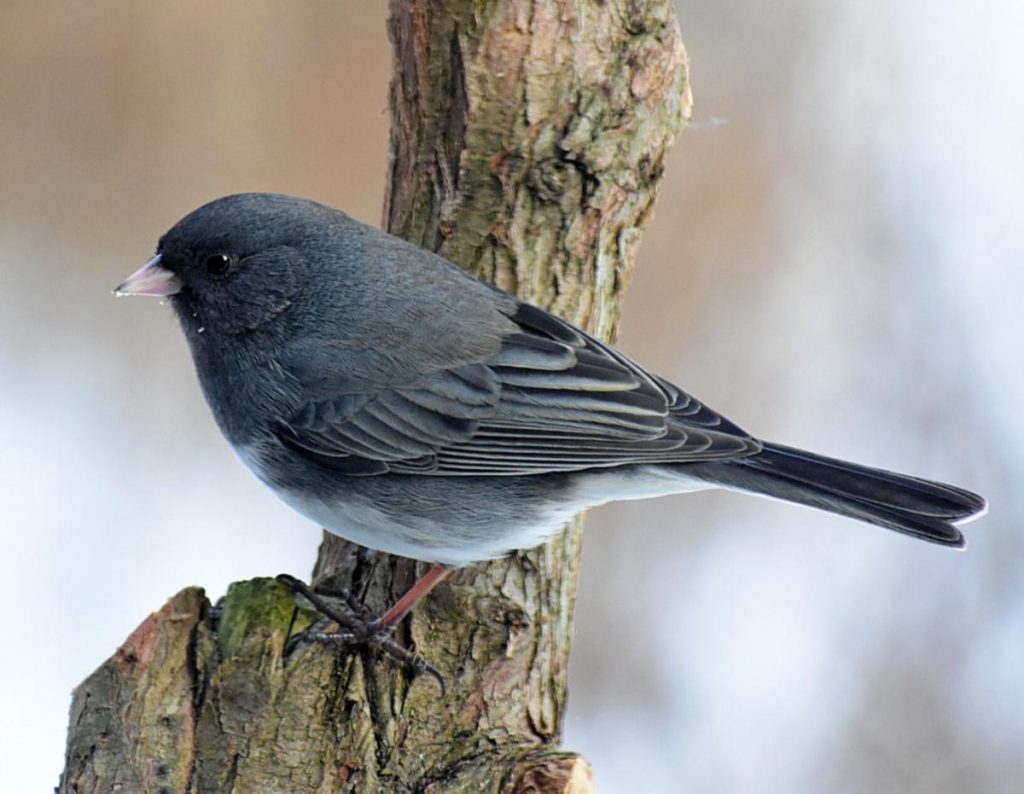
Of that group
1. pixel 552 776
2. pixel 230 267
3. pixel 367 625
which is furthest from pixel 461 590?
pixel 230 267

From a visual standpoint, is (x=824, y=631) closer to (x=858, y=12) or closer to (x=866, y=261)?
(x=866, y=261)

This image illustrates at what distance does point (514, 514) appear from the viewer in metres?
2.86

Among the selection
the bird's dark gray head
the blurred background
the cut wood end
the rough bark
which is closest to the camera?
the cut wood end

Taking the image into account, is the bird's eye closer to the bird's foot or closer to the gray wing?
the gray wing

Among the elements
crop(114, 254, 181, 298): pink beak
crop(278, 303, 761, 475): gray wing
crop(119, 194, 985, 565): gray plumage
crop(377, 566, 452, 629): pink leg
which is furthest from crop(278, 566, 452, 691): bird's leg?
crop(114, 254, 181, 298): pink beak

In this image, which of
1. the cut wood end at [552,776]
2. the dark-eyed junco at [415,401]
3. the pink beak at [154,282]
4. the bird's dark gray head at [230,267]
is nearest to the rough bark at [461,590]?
the cut wood end at [552,776]

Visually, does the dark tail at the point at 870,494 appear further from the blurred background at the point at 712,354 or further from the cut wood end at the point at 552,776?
the blurred background at the point at 712,354

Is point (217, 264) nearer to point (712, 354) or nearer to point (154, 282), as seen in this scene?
point (154, 282)

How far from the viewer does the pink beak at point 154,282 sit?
3.02 m

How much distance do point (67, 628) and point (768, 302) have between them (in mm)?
3114

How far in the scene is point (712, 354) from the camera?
5016 millimetres

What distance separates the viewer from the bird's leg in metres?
2.69

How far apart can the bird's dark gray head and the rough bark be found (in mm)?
438

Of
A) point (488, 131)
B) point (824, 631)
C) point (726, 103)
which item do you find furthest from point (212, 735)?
point (726, 103)
